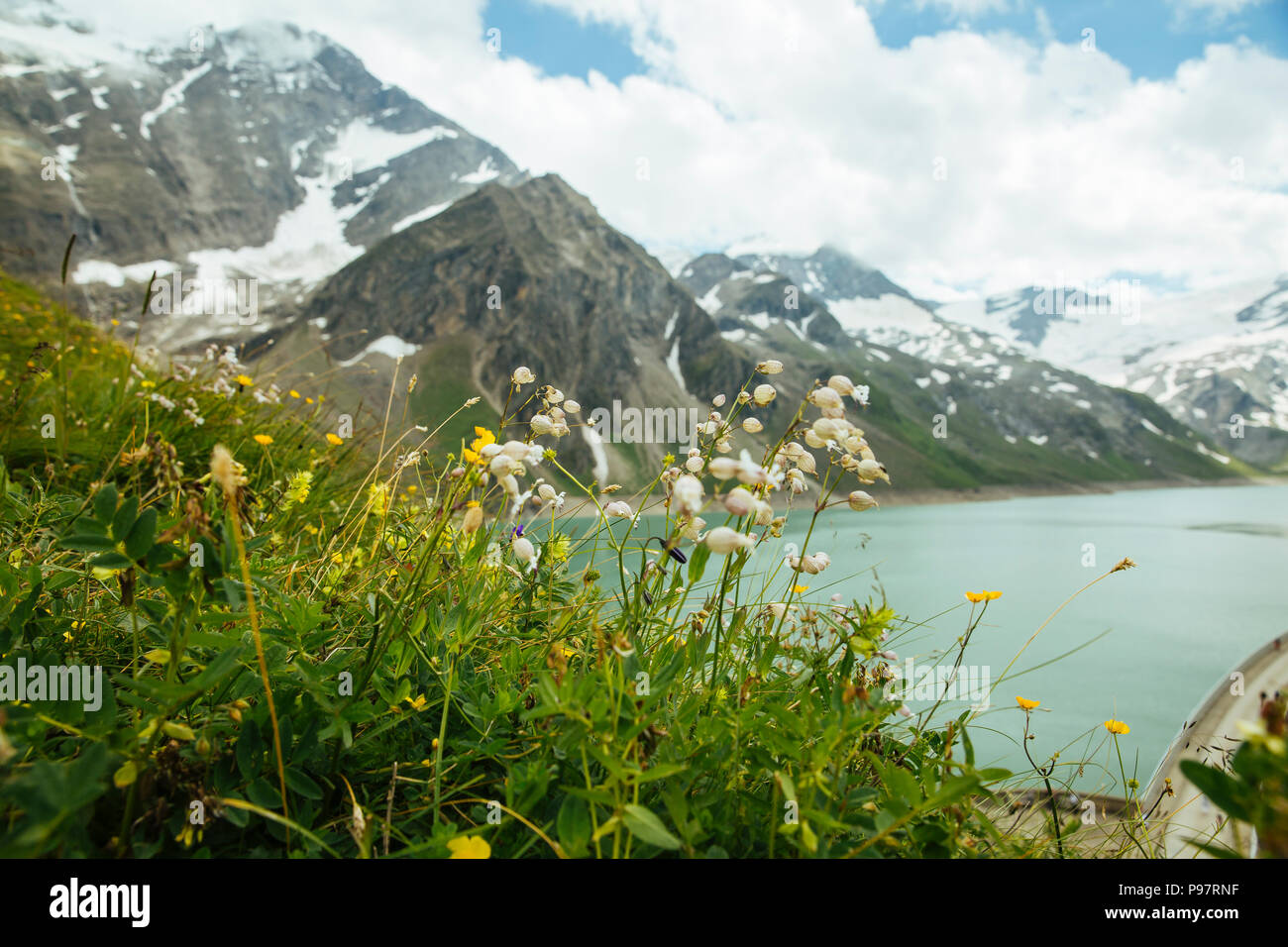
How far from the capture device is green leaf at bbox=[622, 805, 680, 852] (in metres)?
1.05

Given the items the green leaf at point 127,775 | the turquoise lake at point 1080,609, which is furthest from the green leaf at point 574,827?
the turquoise lake at point 1080,609

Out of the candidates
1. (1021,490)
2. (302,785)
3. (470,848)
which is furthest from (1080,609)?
(1021,490)

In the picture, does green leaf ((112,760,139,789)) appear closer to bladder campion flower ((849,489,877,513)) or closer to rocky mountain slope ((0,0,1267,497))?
bladder campion flower ((849,489,877,513))

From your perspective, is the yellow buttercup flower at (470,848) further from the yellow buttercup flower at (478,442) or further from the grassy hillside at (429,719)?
the yellow buttercup flower at (478,442)

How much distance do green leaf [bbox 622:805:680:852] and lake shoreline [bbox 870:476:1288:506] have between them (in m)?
118

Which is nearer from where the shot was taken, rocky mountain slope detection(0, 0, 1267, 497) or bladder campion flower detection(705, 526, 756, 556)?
bladder campion flower detection(705, 526, 756, 556)

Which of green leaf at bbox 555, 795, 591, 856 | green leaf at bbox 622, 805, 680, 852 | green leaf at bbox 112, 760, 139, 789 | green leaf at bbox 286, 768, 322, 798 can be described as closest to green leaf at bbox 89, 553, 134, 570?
green leaf at bbox 112, 760, 139, 789

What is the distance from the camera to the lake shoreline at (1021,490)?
5049 inches

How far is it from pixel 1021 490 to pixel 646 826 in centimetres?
17868

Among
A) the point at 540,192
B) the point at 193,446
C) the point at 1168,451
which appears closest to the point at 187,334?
the point at 540,192

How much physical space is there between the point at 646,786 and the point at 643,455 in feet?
417

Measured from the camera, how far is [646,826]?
42.8 inches

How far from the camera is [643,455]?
422ft
